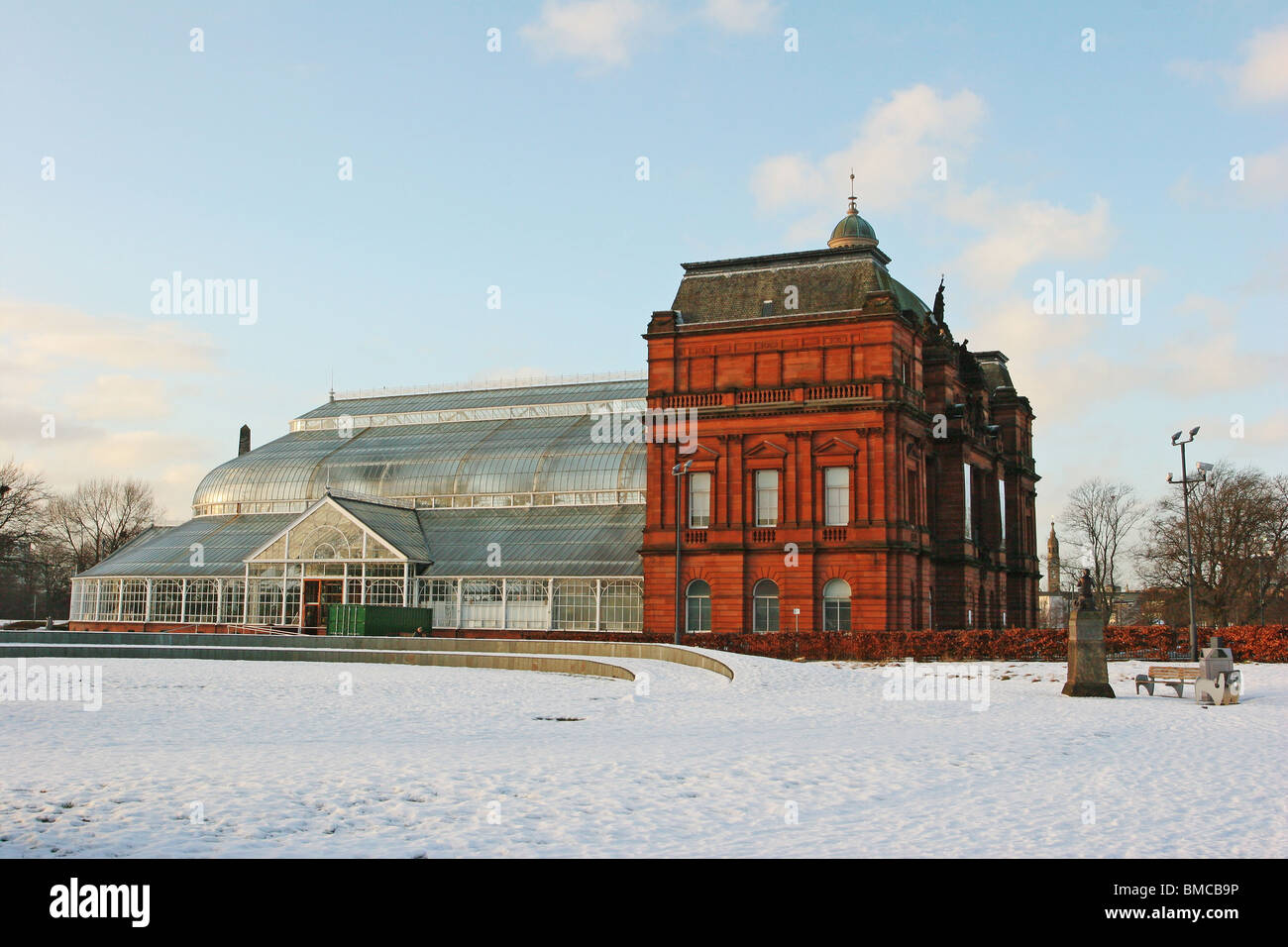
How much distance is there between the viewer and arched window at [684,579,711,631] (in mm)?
52469

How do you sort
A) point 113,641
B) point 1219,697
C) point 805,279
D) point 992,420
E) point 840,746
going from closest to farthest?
point 840,746
point 1219,697
point 113,641
point 805,279
point 992,420

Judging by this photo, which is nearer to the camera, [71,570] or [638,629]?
[638,629]

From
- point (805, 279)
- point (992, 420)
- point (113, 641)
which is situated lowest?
point (113, 641)

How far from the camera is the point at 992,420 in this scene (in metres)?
67.8

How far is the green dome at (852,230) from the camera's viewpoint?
70.6 m

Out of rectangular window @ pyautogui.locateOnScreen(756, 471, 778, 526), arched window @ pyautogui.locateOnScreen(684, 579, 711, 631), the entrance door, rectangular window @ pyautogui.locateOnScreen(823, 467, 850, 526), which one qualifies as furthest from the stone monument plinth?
the entrance door

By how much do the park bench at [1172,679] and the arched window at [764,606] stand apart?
2168cm

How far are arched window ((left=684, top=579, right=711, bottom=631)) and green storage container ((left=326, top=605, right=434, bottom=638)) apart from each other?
42.0 feet

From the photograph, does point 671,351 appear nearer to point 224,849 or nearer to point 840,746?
point 840,746

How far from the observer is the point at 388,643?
46156 millimetres

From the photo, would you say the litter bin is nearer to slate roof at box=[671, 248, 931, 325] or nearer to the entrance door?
slate roof at box=[671, 248, 931, 325]
